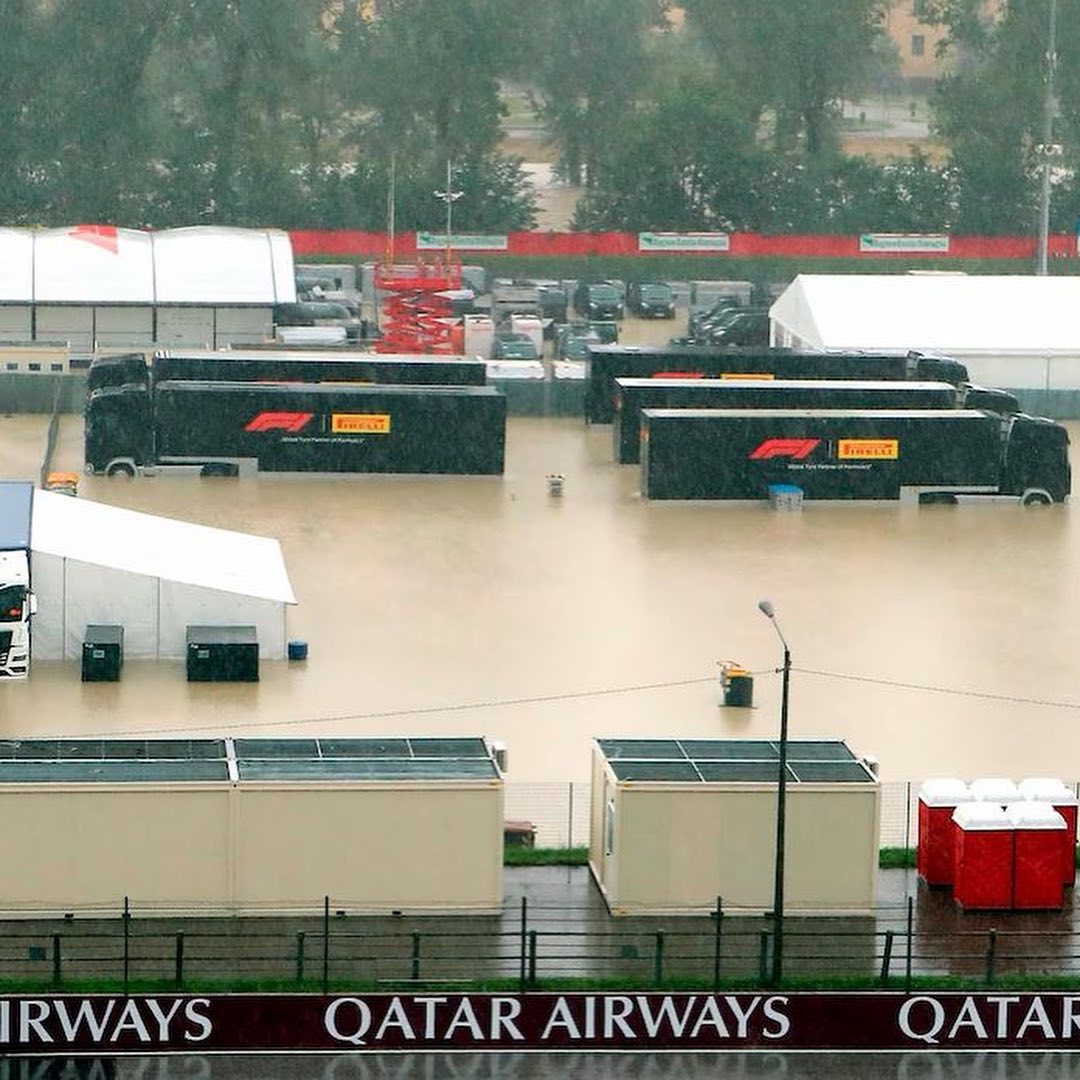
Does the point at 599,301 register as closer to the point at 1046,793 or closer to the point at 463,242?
the point at 463,242

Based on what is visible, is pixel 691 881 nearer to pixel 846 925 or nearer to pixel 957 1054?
pixel 846 925

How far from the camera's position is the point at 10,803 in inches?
747

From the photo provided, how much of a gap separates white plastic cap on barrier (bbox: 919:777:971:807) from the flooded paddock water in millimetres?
4585

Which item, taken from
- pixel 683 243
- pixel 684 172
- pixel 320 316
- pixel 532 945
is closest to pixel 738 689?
pixel 532 945

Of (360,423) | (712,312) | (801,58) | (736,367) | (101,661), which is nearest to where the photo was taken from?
(101,661)

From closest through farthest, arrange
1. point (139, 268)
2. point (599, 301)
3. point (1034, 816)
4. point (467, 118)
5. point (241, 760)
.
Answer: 1. point (1034, 816)
2. point (241, 760)
3. point (139, 268)
4. point (599, 301)
5. point (467, 118)

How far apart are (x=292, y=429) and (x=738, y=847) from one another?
69.4 ft

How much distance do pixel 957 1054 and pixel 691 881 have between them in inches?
103

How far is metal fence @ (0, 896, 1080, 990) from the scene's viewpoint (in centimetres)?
1805

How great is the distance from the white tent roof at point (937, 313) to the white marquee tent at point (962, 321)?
2cm

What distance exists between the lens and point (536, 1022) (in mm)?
17609

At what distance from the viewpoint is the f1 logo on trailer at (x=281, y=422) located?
39688 millimetres

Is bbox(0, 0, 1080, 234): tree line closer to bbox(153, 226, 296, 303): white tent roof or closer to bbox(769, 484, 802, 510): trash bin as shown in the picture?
bbox(153, 226, 296, 303): white tent roof

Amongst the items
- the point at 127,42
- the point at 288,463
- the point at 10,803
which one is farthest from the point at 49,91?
the point at 10,803
